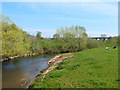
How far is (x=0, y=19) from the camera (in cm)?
2838

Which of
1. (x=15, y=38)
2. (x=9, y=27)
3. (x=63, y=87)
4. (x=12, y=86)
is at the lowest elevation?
(x=12, y=86)

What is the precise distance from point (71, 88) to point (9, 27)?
1041 inches

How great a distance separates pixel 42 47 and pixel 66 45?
9.91m

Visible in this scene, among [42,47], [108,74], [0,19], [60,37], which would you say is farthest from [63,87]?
[60,37]

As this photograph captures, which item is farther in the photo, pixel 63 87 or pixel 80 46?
pixel 80 46

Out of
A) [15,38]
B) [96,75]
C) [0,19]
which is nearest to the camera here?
[96,75]

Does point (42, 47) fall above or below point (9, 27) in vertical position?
below

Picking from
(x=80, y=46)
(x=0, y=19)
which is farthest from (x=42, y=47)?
(x=0, y=19)

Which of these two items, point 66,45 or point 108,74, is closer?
point 108,74

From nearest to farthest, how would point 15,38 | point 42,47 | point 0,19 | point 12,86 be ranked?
point 12,86 < point 0,19 < point 15,38 < point 42,47

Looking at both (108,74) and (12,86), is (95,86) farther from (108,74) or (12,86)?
(12,86)

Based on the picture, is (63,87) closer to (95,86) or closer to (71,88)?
(71,88)

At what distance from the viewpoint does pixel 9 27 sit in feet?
103

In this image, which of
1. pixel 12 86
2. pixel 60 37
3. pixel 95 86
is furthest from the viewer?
pixel 60 37
